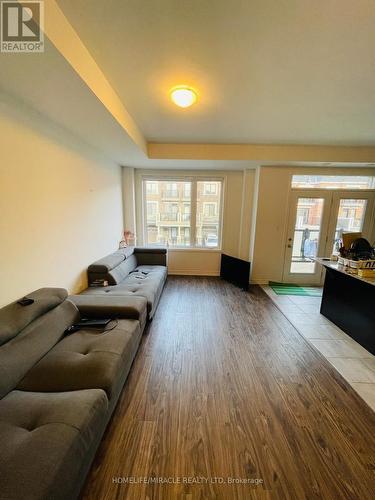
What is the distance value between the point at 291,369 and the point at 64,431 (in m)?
1.97

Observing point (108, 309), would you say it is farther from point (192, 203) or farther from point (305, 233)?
point (305, 233)

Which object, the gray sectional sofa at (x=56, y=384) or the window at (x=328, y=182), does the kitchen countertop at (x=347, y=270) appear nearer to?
the window at (x=328, y=182)

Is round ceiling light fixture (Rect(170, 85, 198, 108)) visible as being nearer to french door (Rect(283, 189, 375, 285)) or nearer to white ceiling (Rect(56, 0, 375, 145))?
white ceiling (Rect(56, 0, 375, 145))

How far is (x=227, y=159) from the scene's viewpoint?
3586mm

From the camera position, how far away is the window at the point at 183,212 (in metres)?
4.62

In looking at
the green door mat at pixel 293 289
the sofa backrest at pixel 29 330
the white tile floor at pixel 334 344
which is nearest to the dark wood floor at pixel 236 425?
the white tile floor at pixel 334 344

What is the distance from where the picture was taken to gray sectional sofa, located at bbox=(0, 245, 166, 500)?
83 cm

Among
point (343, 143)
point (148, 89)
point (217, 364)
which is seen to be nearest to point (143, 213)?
point (148, 89)

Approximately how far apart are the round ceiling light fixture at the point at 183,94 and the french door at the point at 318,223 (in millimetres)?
3000

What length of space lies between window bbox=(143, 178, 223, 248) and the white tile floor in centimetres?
217

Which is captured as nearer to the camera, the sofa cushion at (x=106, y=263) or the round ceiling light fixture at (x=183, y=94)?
the round ceiling light fixture at (x=183, y=94)

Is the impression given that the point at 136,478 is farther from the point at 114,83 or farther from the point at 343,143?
the point at 343,143

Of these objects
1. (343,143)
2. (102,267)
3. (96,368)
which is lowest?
(96,368)

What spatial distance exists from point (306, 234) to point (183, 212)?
2743mm
